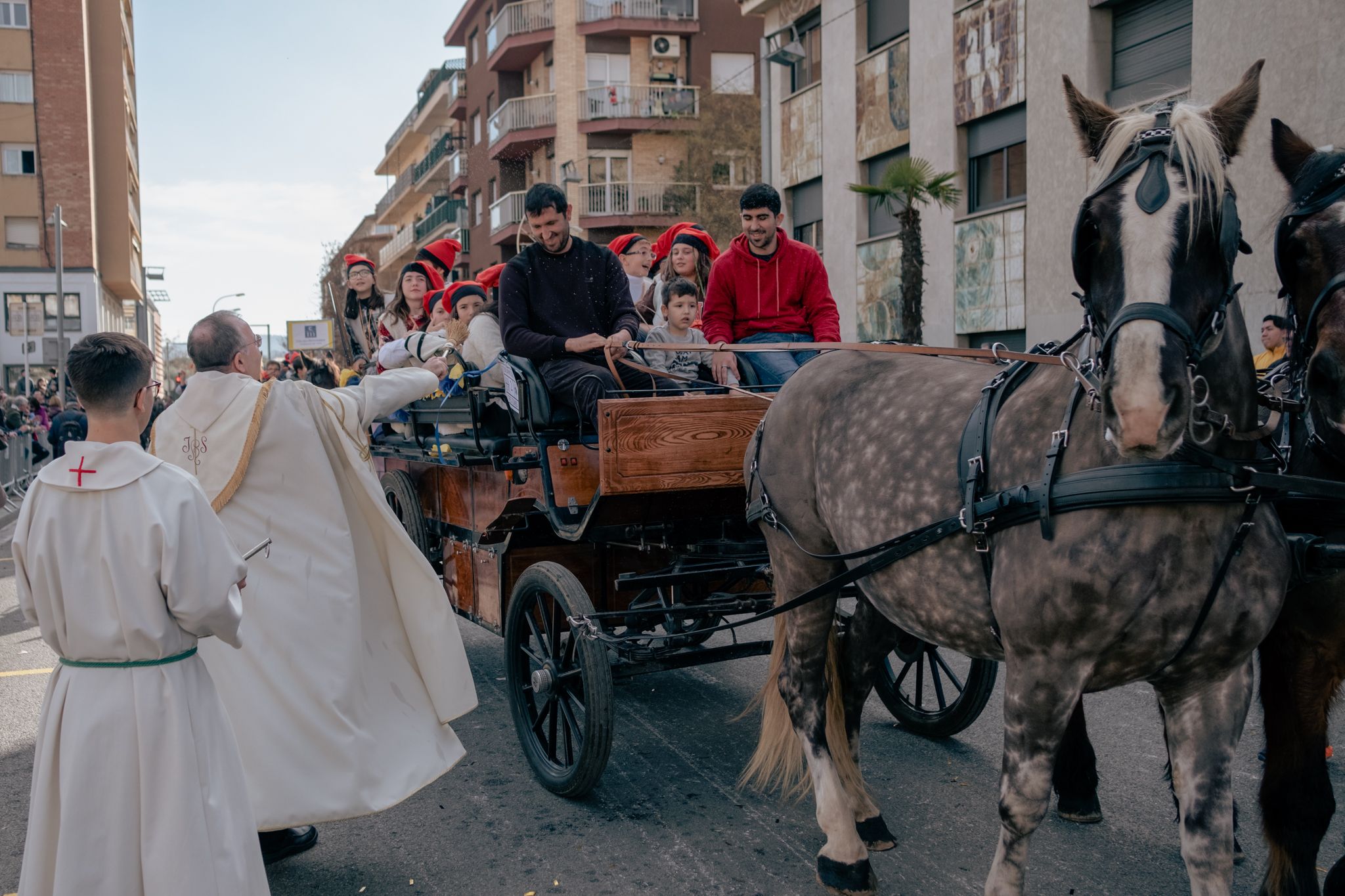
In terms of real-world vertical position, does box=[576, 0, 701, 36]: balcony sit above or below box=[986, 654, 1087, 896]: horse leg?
above

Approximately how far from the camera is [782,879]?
12.5 feet

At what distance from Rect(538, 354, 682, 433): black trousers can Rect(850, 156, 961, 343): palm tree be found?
11702mm

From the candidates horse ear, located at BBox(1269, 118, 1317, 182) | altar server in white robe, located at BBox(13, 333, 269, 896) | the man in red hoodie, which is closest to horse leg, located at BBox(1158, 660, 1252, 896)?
horse ear, located at BBox(1269, 118, 1317, 182)

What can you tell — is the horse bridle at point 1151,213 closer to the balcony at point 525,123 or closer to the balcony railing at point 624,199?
the balcony railing at point 624,199

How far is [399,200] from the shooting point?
5991 centimetres

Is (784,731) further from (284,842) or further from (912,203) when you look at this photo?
(912,203)

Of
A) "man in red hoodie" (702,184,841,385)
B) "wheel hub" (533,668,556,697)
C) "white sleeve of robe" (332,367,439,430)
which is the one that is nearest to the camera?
"white sleeve of robe" (332,367,439,430)

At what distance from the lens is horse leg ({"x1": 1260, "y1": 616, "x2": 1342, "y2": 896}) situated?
3195mm

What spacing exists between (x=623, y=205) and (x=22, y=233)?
79.1ft

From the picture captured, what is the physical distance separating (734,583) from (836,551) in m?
1.83

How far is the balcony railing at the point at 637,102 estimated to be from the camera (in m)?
33.7

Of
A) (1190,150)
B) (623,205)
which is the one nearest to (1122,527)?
(1190,150)

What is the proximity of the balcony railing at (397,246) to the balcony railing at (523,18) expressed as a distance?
656 inches

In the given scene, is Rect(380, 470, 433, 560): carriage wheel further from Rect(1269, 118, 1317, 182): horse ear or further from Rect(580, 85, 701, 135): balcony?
Rect(580, 85, 701, 135): balcony
